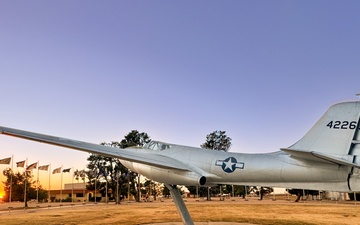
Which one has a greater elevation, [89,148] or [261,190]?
[89,148]

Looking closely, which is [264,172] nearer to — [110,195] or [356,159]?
[356,159]

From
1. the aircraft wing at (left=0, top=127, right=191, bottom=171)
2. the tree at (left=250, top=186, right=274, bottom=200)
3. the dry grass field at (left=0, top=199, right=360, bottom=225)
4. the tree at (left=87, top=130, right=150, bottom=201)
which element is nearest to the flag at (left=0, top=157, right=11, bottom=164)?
the dry grass field at (left=0, top=199, right=360, bottom=225)

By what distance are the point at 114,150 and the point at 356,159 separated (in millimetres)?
10364

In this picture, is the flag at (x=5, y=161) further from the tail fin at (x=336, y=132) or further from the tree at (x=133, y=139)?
the tail fin at (x=336, y=132)

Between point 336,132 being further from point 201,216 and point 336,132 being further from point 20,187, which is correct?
point 20,187

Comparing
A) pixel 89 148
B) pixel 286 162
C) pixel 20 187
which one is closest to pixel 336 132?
pixel 286 162

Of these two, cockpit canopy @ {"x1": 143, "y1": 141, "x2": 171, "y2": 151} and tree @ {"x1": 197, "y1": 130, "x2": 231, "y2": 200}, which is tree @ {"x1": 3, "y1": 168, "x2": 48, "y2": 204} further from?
cockpit canopy @ {"x1": 143, "y1": 141, "x2": 171, "y2": 151}

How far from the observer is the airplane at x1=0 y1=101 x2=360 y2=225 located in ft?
37.6

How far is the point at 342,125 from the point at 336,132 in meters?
0.34

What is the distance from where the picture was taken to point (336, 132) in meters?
12.2

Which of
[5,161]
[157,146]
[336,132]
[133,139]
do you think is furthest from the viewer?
[133,139]

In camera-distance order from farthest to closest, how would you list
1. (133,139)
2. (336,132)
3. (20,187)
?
(20,187) < (133,139) < (336,132)

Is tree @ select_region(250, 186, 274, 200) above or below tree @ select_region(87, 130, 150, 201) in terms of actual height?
below

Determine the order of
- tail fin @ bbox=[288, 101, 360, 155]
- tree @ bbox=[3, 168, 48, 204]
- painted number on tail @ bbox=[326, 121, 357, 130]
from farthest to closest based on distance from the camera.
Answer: tree @ bbox=[3, 168, 48, 204] < painted number on tail @ bbox=[326, 121, 357, 130] < tail fin @ bbox=[288, 101, 360, 155]
